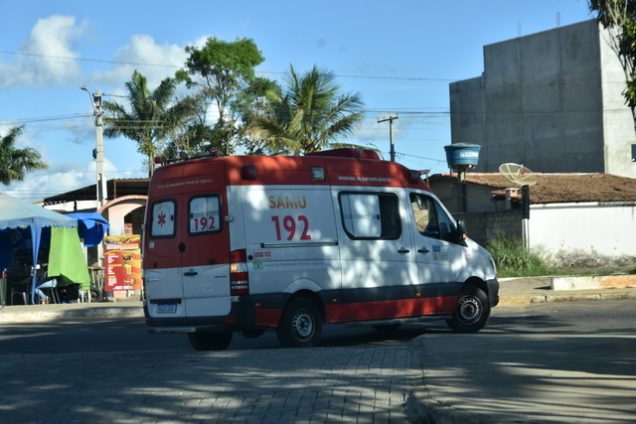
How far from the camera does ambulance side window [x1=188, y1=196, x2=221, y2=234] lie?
12430mm

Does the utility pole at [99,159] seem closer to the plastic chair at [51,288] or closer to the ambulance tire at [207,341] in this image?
the plastic chair at [51,288]

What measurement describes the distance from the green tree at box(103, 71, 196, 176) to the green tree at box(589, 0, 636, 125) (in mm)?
34417

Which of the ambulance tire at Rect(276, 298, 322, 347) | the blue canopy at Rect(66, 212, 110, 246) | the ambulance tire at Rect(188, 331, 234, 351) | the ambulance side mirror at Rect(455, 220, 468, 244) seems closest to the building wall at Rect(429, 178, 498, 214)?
the blue canopy at Rect(66, 212, 110, 246)

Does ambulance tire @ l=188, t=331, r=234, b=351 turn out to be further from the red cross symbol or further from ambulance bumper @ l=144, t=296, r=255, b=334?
the red cross symbol

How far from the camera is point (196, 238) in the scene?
41.4 ft

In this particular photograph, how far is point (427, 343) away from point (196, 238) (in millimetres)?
3373

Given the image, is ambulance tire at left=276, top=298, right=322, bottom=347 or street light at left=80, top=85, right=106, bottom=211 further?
street light at left=80, top=85, right=106, bottom=211

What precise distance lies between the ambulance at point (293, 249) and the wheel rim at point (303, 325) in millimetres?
15

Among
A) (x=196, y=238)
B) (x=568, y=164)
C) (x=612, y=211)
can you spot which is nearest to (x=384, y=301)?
(x=196, y=238)

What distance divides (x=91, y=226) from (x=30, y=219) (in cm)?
379

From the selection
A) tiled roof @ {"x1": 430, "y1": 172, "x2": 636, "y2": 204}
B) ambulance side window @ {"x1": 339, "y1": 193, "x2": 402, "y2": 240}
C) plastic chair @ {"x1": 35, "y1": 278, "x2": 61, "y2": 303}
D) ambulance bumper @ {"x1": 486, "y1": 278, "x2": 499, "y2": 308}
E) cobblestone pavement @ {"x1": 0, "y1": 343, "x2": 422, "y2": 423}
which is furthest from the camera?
tiled roof @ {"x1": 430, "y1": 172, "x2": 636, "y2": 204}

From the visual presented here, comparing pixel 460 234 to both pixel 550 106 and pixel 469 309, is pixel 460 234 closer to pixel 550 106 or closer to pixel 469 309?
pixel 469 309

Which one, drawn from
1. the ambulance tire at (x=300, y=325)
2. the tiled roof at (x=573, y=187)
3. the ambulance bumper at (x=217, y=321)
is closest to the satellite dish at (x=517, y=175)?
the tiled roof at (x=573, y=187)

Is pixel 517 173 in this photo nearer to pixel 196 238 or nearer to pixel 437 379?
pixel 196 238
